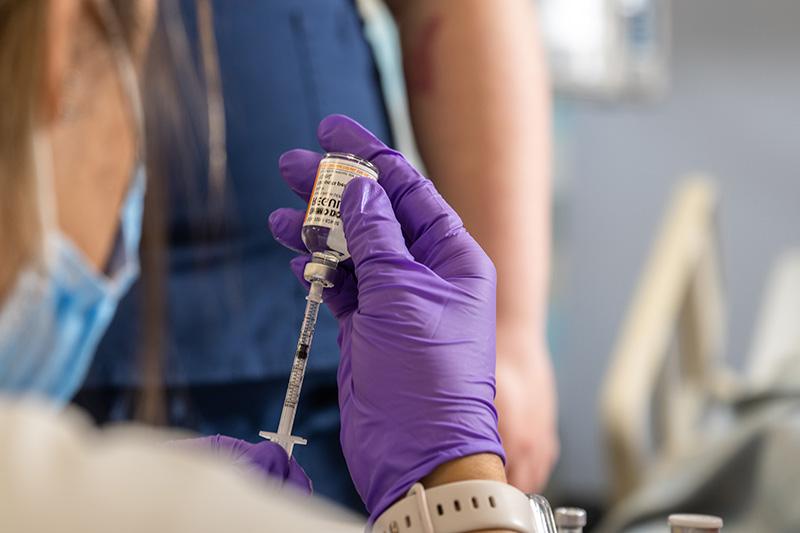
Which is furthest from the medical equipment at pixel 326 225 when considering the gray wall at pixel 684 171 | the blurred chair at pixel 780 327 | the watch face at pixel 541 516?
the gray wall at pixel 684 171

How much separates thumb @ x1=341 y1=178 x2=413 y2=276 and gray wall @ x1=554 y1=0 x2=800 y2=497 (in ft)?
8.68

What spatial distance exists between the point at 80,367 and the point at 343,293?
14.3 inches

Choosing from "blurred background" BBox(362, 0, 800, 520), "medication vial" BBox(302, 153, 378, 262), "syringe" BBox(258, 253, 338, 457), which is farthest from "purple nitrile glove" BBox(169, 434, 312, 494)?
"blurred background" BBox(362, 0, 800, 520)

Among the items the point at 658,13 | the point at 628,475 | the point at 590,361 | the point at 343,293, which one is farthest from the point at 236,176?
the point at 590,361

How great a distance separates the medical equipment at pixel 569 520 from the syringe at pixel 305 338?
16cm

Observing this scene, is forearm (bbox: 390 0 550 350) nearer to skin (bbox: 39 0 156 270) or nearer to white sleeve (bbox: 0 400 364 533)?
skin (bbox: 39 0 156 270)

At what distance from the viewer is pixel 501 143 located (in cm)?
87

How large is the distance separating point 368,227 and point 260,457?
0.46 ft

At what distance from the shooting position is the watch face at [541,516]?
0.53 m

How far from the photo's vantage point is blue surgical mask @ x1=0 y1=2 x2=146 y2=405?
0.83m

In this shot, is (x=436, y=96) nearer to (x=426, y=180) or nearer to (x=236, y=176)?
(x=236, y=176)

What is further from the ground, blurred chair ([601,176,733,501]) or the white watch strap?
the white watch strap

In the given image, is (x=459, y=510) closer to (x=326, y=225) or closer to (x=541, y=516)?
(x=541, y=516)

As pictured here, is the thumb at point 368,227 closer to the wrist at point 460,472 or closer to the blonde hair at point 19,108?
the wrist at point 460,472
